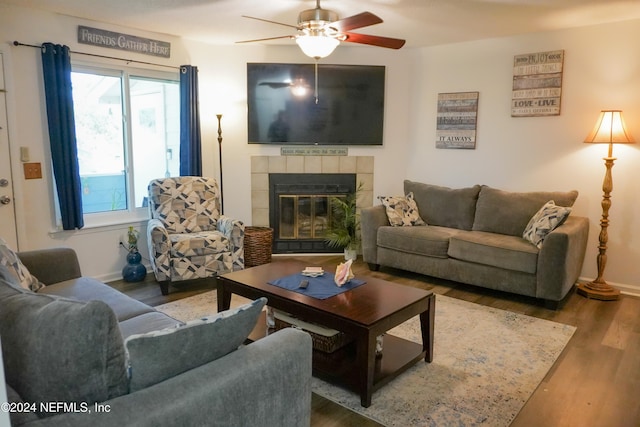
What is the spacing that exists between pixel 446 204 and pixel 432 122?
1.10 metres

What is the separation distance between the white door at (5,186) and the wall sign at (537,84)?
4.72 meters

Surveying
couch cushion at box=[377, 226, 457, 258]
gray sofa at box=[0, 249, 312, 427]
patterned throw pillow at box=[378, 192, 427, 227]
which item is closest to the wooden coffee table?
gray sofa at box=[0, 249, 312, 427]

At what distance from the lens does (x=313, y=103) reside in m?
5.33

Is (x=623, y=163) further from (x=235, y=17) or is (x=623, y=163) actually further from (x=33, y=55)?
(x=33, y=55)

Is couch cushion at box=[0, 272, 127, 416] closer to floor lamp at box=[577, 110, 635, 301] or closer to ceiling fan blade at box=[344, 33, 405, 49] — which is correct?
ceiling fan blade at box=[344, 33, 405, 49]

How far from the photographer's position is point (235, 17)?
4043 millimetres

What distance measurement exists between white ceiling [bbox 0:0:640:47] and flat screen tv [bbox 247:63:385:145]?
660 millimetres

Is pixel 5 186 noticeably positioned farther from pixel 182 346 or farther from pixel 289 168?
pixel 182 346

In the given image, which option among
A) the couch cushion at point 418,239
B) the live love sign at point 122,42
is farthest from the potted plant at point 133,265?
the couch cushion at point 418,239

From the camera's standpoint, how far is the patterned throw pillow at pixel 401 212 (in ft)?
15.8

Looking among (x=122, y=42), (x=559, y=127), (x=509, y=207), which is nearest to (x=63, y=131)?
(x=122, y=42)

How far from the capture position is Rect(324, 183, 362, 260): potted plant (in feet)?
17.4

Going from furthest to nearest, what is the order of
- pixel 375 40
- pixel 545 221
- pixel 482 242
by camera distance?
pixel 482 242, pixel 545 221, pixel 375 40

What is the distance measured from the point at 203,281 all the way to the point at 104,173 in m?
1.47
